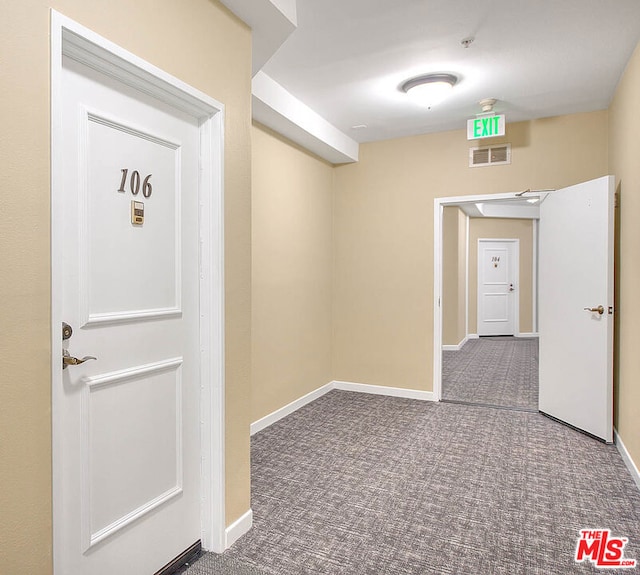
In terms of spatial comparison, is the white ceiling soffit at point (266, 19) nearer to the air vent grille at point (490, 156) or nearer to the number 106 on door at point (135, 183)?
the number 106 on door at point (135, 183)

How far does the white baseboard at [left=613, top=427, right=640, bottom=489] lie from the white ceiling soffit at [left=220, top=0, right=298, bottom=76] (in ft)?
10.7

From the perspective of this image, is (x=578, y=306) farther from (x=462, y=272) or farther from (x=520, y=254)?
(x=520, y=254)

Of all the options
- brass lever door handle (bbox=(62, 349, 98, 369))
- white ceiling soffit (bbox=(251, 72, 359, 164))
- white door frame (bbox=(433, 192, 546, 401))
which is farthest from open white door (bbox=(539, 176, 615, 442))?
brass lever door handle (bbox=(62, 349, 98, 369))

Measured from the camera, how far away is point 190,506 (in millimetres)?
2010

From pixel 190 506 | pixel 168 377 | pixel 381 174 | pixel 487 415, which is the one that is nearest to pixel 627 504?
pixel 487 415

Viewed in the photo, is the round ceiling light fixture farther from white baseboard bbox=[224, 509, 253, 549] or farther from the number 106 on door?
white baseboard bbox=[224, 509, 253, 549]

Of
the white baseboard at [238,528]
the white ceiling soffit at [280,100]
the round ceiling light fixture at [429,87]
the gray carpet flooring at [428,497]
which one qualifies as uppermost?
the round ceiling light fixture at [429,87]

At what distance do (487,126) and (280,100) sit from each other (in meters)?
1.84

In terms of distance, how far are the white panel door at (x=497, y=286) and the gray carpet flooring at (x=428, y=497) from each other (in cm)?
551

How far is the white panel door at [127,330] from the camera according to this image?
150 centimetres

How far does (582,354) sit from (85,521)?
11.8ft

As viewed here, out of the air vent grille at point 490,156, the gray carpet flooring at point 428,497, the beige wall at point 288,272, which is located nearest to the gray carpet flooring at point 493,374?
the gray carpet flooring at point 428,497

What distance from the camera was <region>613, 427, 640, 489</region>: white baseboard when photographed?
2.68m

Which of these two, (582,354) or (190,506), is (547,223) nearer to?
(582,354)
